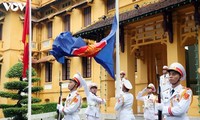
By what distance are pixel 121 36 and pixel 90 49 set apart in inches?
308

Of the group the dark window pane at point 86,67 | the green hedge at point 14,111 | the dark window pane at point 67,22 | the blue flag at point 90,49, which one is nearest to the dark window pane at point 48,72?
the dark window pane at point 67,22

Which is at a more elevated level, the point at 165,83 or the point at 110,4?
the point at 110,4

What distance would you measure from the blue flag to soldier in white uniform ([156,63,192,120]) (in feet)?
10.0

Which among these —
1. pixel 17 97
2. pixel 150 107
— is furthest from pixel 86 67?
pixel 150 107

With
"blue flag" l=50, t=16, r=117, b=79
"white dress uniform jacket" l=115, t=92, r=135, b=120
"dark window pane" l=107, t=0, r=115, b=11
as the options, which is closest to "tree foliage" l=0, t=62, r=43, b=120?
"blue flag" l=50, t=16, r=117, b=79

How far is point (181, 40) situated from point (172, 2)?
5.32ft

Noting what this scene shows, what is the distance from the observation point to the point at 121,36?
15.8m

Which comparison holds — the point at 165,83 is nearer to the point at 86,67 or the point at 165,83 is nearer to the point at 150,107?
the point at 150,107

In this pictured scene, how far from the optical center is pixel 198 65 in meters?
12.5

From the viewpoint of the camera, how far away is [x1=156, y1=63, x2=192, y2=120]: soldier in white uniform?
500cm

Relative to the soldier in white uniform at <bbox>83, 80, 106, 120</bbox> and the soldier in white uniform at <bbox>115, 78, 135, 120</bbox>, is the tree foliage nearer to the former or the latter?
the soldier in white uniform at <bbox>83, 80, 106, 120</bbox>

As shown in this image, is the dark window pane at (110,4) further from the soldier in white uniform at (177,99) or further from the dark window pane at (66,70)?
the soldier in white uniform at (177,99)

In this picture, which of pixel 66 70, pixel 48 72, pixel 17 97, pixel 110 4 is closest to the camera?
pixel 17 97

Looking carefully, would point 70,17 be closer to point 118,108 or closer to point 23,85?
point 23,85
